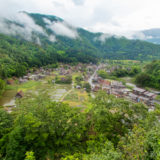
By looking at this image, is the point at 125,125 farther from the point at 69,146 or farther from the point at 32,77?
the point at 32,77

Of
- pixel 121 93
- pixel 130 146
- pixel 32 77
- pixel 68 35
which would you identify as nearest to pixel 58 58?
pixel 32 77

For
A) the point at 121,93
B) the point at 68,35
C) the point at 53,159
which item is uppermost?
the point at 68,35

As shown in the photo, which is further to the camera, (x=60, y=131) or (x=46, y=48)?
(x=46, y=48)

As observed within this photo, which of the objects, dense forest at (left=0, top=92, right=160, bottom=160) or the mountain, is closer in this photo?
dense forest at (left=0, top=92, right=160, bottom=160)

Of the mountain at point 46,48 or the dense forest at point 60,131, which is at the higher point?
the mountain at point 46,48

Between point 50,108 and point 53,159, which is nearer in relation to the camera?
point 53,159

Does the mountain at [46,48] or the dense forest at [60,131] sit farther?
the mountain at [46,48]

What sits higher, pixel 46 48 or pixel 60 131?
pixel 46 48

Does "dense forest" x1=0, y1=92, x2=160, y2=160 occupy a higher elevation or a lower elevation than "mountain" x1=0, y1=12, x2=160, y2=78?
lower
